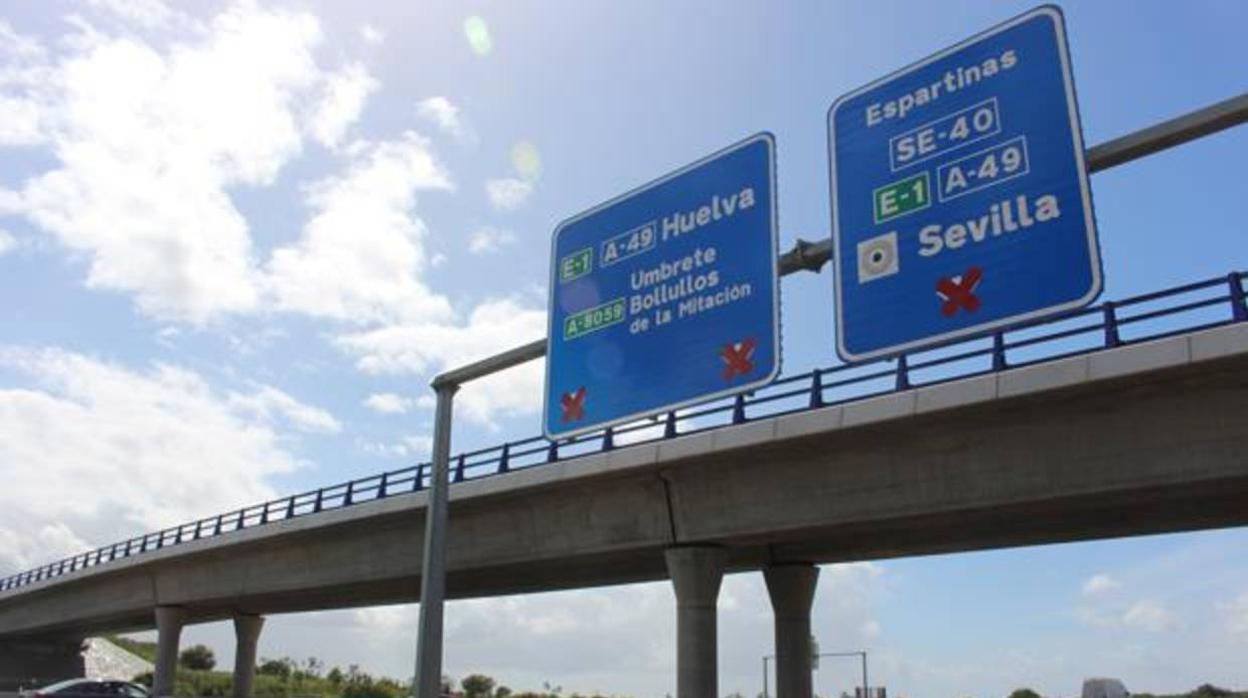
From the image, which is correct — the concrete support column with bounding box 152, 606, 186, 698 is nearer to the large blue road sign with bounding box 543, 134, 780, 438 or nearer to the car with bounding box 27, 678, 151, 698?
the car with bounding box 27, 678, 151, 698

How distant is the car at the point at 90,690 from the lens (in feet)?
100

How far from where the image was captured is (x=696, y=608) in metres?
22.6

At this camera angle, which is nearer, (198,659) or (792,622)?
(792,622)

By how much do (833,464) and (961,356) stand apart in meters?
3.54

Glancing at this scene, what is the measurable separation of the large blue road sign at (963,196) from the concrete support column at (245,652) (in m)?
43.0

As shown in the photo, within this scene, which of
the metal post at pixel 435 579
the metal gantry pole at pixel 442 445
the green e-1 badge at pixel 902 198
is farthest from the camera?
the metal post at pixel 435 579

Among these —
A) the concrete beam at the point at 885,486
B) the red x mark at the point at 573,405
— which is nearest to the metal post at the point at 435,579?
the red x mark at the point at 573,405

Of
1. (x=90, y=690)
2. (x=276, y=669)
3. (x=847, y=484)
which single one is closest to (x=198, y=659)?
(x=276, y=669)

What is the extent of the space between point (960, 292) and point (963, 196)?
972 millimetres

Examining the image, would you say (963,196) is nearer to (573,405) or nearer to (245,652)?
(573,405)

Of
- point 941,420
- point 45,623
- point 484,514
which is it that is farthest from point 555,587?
point 45,623

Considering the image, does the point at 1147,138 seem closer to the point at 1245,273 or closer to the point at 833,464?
the point at 1245,273

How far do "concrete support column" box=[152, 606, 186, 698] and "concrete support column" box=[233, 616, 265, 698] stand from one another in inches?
124

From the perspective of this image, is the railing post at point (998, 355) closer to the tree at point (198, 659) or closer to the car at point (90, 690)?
the car at point (90, 690)
